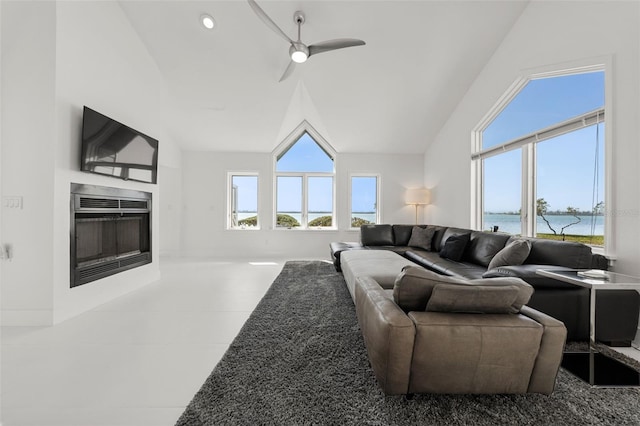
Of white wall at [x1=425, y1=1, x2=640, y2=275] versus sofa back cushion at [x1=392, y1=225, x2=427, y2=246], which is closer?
white wall at [x1=425, y1=1, x2=640, y2=275]

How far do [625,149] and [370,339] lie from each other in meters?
2.88

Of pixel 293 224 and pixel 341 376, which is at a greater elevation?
pixel 293 224

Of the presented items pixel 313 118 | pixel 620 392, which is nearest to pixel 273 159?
pixel 313 118

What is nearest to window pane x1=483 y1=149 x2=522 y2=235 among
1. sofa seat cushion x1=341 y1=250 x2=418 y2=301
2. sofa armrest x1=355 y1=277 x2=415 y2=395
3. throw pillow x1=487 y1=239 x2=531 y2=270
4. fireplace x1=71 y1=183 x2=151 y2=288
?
throw pillow x1=487 y1=239 x2=531 y2=270

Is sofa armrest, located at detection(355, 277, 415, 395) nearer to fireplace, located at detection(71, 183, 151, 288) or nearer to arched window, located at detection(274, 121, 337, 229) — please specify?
fireplace, located at detection(71, 183, 151, 288)

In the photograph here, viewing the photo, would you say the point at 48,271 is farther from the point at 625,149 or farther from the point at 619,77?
the point at 619,77

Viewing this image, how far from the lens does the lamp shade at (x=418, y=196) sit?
6.37 meters

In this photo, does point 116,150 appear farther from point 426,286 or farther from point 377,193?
point 377,193

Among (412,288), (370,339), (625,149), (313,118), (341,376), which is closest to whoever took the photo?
(412,288)

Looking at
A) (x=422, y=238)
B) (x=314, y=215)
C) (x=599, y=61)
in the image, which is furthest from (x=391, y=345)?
(x=314, y=215)

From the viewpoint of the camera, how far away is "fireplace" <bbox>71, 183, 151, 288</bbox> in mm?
3006

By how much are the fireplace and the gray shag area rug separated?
7.28 feet

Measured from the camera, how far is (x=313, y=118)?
20.4 feet

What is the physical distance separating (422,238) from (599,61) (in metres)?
3.31
